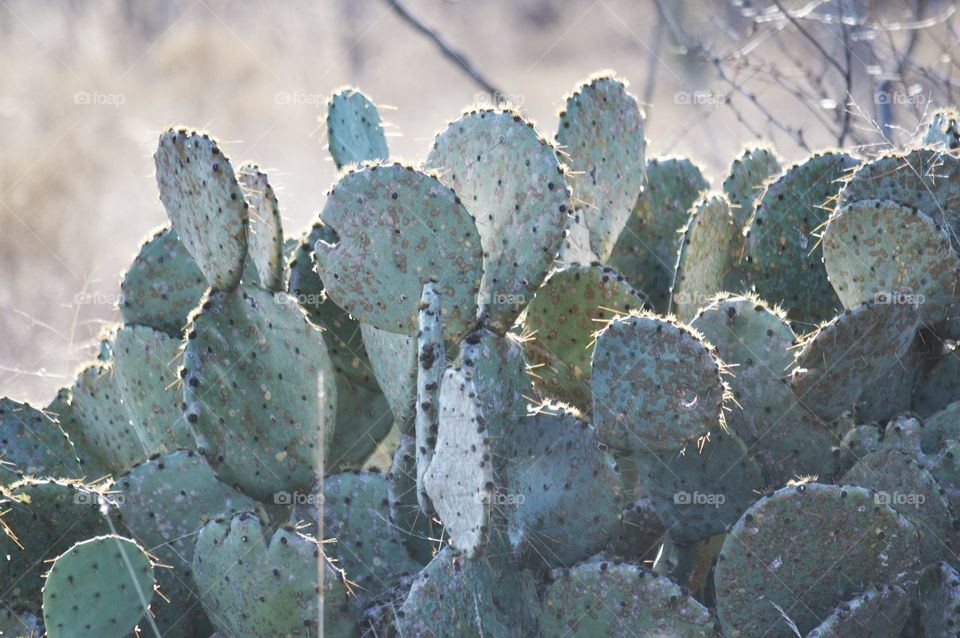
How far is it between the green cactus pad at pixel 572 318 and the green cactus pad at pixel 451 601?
0.63 meters

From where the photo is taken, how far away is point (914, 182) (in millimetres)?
3066

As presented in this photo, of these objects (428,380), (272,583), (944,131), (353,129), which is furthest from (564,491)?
(944,131)

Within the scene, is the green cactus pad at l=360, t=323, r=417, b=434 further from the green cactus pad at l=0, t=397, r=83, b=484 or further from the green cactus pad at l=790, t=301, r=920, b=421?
the green cactus pad at l=0, t=397, r=83, b=484

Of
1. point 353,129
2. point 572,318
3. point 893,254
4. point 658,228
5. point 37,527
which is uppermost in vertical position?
point 353,129

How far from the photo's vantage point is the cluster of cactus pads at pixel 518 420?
2.50 metres

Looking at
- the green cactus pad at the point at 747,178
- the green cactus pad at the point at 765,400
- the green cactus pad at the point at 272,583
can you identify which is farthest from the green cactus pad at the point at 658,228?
the green cactus pad at the point at 272,583

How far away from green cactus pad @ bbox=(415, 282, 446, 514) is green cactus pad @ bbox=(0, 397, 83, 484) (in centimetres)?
120

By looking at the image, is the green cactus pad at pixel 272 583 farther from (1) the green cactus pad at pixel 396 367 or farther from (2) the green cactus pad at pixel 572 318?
(2) the green cactus pad at pixel 572 318

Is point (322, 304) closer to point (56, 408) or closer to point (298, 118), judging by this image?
point (56, 408)

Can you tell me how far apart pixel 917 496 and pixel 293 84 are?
747 centimetres

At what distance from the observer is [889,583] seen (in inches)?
100

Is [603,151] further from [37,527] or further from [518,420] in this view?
[37,527]

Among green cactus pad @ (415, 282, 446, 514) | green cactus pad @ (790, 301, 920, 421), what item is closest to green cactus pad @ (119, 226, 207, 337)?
green cactus pad @ (415, 282, 446, 514)

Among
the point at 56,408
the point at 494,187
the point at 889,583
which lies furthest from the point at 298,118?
the point at 889,583
